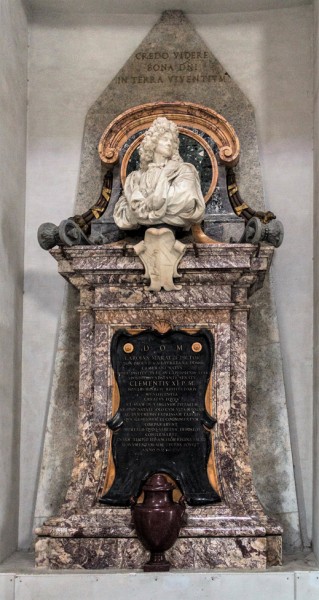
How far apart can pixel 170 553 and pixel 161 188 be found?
2768mm

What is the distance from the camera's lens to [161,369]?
8.64m

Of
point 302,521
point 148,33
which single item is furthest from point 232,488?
point 148,33

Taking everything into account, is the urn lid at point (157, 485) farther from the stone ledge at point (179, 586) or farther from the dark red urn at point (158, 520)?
the stone ledge at point (179, 586)

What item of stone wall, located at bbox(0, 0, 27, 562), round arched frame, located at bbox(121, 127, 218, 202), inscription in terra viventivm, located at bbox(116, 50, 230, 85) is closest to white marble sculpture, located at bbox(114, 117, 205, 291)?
round arched frame, located at bbox(121, 127, 218, 202)

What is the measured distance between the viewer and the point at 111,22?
1030 cm

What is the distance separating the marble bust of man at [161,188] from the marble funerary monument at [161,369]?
0.01 m

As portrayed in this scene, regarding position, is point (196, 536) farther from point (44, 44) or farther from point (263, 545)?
point (44, 44)

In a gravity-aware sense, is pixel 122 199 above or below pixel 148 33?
below

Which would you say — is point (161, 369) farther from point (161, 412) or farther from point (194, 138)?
point (194, 138)

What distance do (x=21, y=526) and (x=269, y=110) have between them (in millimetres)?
4289

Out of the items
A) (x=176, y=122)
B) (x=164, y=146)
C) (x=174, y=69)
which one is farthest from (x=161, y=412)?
(x=174, y=69)

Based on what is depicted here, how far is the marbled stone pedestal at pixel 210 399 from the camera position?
321 inches

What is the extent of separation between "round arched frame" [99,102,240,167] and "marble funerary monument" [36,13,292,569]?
65 cm

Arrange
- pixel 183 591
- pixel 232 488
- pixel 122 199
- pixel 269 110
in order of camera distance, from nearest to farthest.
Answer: pixel 183 591, pixel 232 488, pixel 122 199, pixel 269 110
